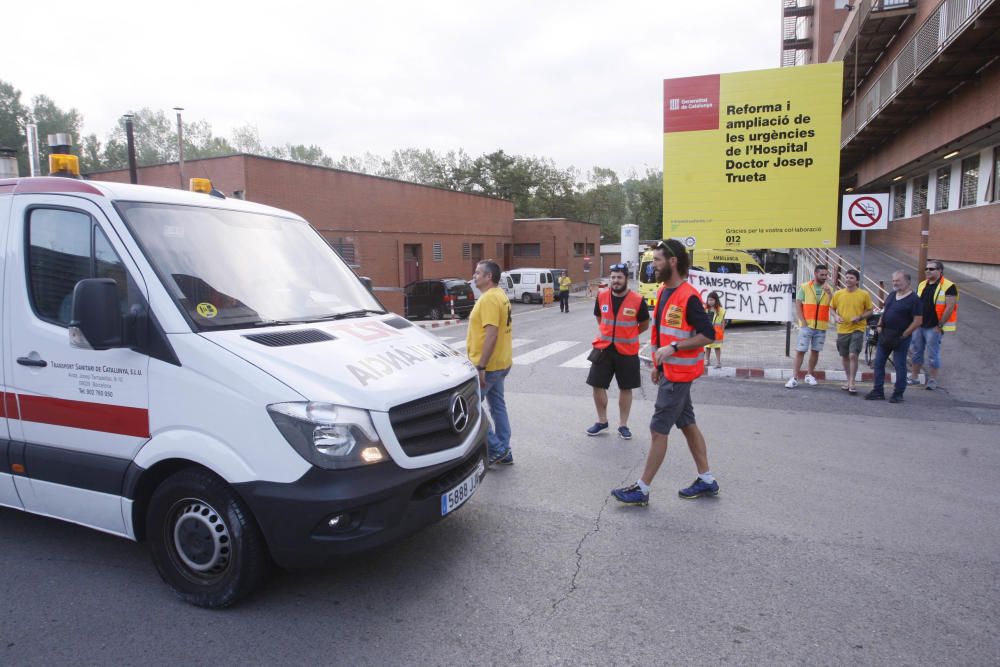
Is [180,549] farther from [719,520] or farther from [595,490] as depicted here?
[719,520]

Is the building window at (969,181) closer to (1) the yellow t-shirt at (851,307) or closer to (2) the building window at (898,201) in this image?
(2) the building window at (898,201)

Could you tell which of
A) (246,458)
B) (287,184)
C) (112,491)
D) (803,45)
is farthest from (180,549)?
(803,45)

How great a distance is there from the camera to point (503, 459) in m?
5.87

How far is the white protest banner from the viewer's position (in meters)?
11.6

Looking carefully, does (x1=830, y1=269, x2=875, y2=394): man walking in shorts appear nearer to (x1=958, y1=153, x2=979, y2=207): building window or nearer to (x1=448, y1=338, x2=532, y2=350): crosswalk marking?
(x1=448, y1=338, x2=532, y2=350): crosswalk marking

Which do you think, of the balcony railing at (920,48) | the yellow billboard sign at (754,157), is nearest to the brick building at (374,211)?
the yellow billboard sign at (754,157)

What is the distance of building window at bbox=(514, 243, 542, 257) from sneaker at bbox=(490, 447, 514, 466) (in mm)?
38765

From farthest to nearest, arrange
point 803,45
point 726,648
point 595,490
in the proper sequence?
1. point 803,45
2. point 595,490
3. point 726,648

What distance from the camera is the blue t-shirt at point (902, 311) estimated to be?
28.1 ft

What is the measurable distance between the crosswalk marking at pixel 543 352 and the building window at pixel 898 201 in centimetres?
2007

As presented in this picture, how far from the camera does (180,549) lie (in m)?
3.48

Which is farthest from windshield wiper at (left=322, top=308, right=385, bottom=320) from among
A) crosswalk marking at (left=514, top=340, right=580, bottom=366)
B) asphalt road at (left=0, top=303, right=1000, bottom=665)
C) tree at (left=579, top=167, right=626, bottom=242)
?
tree at (left=579, top=167, right=626, bottom=242)

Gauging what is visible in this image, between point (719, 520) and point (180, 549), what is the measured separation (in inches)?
138

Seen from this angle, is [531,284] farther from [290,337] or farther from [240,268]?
[290,337]
